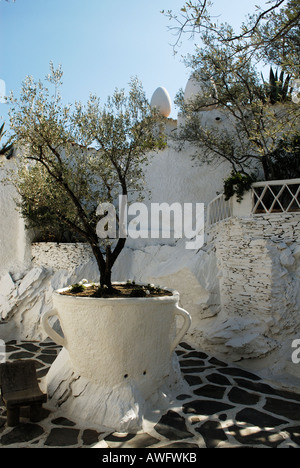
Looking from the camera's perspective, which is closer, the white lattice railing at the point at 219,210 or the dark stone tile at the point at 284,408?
the dark stone tile at the point at 284,408

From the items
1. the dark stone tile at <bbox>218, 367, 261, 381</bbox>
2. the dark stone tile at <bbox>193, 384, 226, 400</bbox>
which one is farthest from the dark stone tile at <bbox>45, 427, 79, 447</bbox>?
the dark stone tile at <bbox>218, 367, 261, 381</bbox>

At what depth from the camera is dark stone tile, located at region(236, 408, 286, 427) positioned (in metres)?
4.15

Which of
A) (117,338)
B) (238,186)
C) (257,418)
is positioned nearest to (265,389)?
(257,418)

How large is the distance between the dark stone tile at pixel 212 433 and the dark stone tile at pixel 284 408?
0.96 meters

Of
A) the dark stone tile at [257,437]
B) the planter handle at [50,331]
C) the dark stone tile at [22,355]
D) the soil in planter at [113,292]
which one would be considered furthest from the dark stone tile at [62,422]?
the dark stone tile at [22,355]

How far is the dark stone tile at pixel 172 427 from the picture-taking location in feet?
12.5

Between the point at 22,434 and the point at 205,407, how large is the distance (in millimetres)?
2360

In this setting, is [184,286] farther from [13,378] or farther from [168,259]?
[13,378]

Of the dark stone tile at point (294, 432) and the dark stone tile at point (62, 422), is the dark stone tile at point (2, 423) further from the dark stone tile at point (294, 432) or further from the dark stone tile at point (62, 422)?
the dark stone tile at point (294, 432)

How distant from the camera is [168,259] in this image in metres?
9.23

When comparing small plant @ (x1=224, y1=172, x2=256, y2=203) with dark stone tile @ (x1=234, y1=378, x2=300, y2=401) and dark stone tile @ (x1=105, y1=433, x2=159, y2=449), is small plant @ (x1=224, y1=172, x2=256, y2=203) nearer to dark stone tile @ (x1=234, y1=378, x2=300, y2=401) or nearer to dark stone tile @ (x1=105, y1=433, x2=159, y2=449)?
dark stone tile @ (x1=234, y1=378, x2=300, y2=401)

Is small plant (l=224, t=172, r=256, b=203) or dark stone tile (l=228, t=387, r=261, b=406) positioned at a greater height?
small plant (l=224, t=172, r=256, b=203)

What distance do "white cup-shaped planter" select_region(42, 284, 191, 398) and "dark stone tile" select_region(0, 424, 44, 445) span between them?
791 mm

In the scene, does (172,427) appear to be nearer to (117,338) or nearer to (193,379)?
(117,338)
